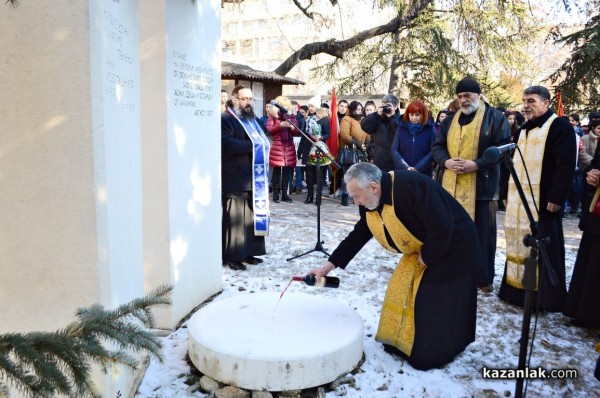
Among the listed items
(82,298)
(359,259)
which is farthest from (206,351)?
(359,259)

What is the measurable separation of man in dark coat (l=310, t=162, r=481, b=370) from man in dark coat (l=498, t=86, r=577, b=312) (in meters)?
1.30

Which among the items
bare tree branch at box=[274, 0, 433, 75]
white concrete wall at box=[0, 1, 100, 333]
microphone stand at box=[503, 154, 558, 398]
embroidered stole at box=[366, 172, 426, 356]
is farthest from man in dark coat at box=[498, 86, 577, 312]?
bare tree branch at box=[274, 0, 433, 75]

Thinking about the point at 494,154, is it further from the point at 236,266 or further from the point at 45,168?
the point at 236,266

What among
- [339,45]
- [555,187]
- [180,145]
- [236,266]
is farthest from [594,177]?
[339,45]

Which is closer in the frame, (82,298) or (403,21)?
(82,298)

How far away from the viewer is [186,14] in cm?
443

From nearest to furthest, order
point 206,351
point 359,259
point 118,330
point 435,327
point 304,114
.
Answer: point 118,330
point 206,351
point 435,327
point 359,259
point 304,114

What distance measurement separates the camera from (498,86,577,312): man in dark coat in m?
4.74

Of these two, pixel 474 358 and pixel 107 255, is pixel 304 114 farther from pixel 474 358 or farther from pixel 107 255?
pixel 107 255

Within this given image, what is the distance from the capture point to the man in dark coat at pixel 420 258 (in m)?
3.54

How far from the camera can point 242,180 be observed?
6184 millimetres

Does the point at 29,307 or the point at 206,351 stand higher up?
the point at 29,307

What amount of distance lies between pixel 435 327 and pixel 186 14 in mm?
3110

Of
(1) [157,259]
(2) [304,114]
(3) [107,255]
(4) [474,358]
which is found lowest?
(4) [474,358]
